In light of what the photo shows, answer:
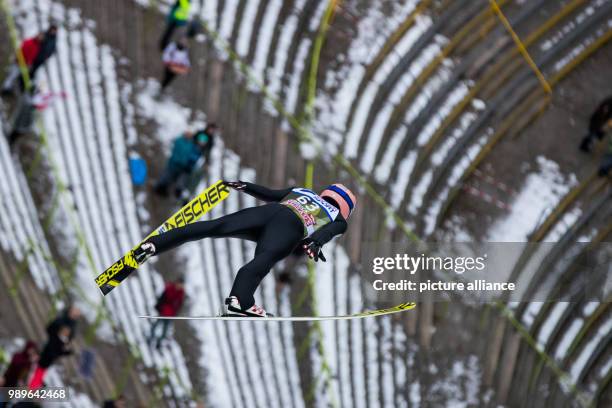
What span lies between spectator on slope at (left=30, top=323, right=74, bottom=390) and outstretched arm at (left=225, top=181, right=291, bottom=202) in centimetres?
464

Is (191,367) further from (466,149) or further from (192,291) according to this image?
(466,149)

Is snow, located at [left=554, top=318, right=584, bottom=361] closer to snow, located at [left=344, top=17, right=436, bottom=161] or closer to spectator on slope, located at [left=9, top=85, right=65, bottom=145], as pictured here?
snow, located at [left=344, top=17, right=436, bottom=161]

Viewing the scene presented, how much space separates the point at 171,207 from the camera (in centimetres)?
1770

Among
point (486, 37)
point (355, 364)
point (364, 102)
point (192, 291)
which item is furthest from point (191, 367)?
point (486, 37)

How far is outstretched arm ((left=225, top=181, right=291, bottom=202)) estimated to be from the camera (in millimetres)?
10344

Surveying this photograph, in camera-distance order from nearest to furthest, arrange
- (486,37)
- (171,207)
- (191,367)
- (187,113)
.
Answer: (191,367), (171,207), (187,113), (486,37)

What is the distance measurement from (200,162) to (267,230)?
24.9ft

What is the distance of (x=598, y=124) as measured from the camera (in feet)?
65.3

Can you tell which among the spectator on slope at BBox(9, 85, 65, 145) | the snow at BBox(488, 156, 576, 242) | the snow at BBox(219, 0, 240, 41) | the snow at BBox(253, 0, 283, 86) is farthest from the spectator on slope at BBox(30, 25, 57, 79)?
the snow at BBox(488, 156, 576, 242)

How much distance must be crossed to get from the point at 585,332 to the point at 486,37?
19.2 ft

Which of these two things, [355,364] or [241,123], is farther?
[241,123]

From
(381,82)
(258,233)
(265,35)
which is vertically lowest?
(258,233)

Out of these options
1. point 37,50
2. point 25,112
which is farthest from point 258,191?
point 37,50

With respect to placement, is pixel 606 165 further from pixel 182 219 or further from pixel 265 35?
pixel 182 219
